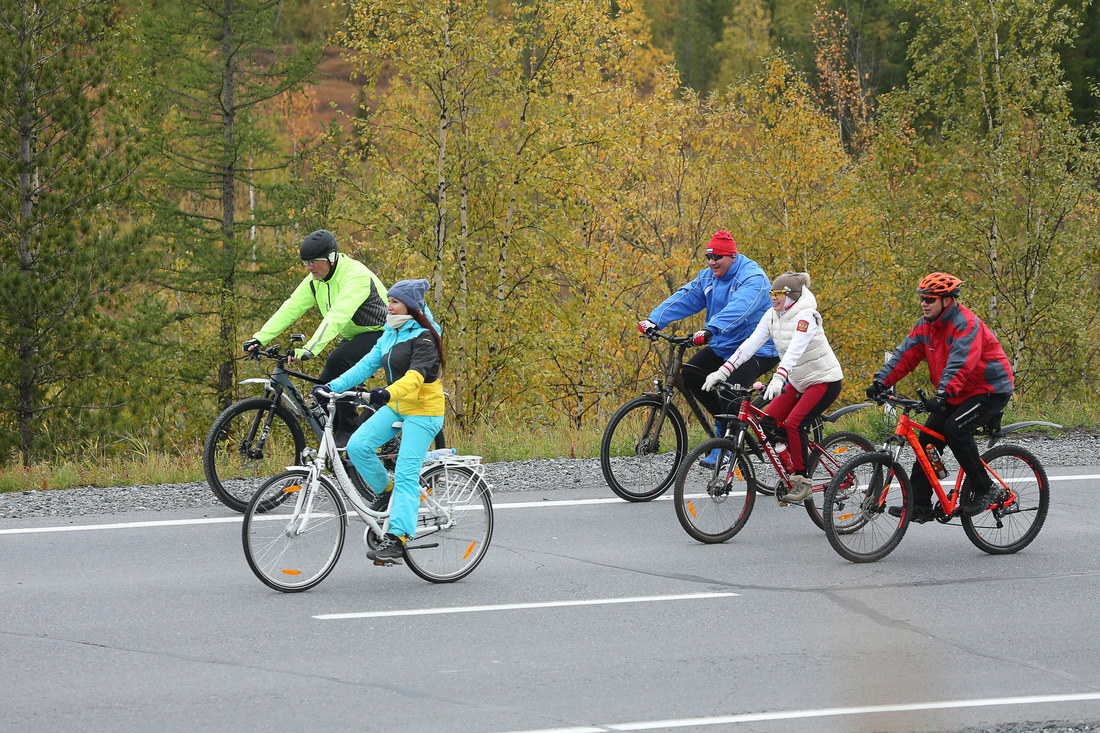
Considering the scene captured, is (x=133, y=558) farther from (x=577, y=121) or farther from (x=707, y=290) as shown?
(x=577, y=121)

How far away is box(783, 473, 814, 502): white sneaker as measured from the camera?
26.6ft

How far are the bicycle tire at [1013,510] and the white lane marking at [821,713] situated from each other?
106 inches

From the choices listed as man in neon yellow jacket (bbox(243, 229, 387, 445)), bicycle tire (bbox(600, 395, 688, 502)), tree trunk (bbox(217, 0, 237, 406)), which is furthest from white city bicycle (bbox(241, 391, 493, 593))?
tree trunk (bbox(217, 0, 237, 406))

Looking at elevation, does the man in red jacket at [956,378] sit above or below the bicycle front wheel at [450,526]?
above

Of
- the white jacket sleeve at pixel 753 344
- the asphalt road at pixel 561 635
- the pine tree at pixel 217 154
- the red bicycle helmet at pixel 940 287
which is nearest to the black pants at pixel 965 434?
the asphalt road at pixel 561 635

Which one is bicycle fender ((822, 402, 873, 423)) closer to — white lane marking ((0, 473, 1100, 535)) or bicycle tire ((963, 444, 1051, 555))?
bicycle tire ((963, 444, 1051, 555))

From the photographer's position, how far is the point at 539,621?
6289 mm

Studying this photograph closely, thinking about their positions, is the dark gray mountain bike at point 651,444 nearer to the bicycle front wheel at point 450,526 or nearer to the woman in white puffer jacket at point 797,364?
the woman in white puffer jacket at point 797,364

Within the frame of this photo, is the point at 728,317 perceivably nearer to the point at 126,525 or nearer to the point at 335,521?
the point at 335,521

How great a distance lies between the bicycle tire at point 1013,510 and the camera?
25.7ft

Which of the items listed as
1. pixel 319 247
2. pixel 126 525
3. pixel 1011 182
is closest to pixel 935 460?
pixel 319 247

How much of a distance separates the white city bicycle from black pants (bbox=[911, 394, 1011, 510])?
3.07 meters

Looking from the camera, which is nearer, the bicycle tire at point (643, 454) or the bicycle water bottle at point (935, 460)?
the bicycle water bottle at point (935, 460)

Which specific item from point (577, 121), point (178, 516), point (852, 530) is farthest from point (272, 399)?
point (577, 121)
